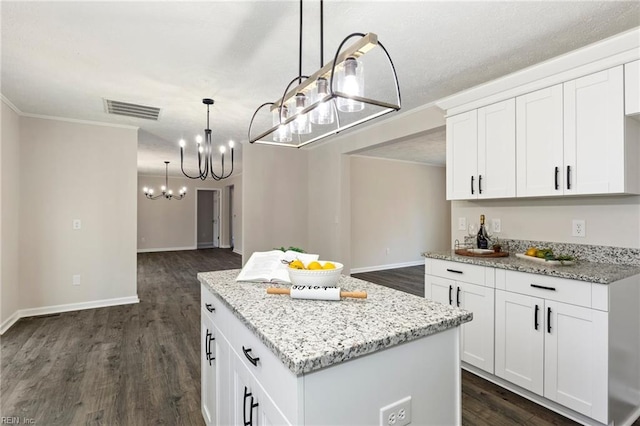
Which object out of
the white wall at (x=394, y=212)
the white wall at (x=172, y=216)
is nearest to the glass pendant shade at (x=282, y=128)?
the white wall at (x=394, y=212)

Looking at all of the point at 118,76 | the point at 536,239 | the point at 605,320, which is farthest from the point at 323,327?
the point at 118,76

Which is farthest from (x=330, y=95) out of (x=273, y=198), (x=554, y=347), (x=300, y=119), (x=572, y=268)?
(x=273, y=198)

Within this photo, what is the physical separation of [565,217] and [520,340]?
105 centimetres

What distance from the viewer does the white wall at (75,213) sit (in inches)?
149

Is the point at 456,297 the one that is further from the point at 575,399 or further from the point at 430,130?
the point at 430,130

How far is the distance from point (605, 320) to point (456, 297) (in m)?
0.94

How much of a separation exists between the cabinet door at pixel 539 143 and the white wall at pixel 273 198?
3383mm

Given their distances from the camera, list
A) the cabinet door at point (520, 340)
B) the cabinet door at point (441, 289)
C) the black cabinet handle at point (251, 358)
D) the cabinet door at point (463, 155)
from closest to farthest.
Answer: the black cabinet handle at point (251, 358) → the cabinet door at point (520, 340) → the cabinet door at point (441, 289) → the cabinet door at point (463, 155)

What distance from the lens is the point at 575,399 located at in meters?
1.89

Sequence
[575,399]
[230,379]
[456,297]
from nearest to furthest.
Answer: [230,379]
[575,399]
[456,297]

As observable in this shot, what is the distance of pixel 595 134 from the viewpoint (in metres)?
2.03

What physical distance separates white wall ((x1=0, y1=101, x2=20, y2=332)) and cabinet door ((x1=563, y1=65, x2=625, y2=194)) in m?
5.08

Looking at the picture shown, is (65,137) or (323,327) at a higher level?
(65,137)

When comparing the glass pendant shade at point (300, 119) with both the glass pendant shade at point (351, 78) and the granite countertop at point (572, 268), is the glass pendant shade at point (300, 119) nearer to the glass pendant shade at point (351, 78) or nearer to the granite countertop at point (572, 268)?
the glass pendant shade at point (351, 78)
